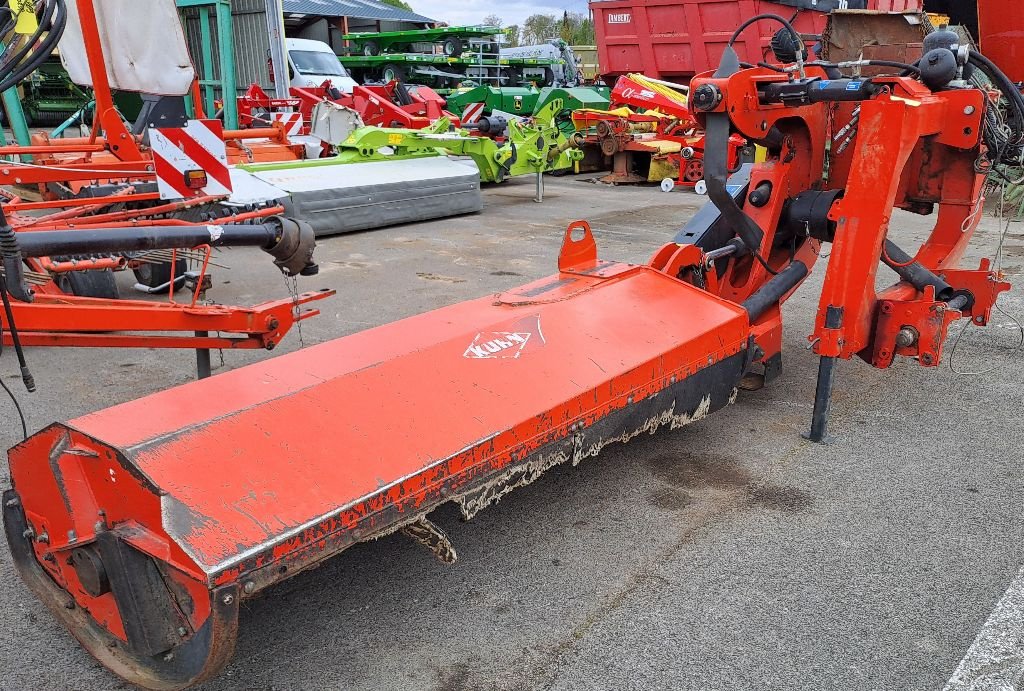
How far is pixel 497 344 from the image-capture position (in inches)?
109

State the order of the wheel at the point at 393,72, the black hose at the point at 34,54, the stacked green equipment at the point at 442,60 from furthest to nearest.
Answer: the wheel at the point at 393,72 < the stacked green equipment at the point at 442,60 < the black hose at the point at 34,54

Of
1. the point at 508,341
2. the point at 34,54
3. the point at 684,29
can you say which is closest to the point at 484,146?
the point at 684,29

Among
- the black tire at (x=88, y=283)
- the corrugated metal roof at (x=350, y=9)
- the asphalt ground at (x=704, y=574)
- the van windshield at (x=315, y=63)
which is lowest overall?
the asphalt ground at (x=704, y=574)

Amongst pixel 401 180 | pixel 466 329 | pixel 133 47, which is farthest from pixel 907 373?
pixel 401 180

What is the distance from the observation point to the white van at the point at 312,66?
15.5 metres

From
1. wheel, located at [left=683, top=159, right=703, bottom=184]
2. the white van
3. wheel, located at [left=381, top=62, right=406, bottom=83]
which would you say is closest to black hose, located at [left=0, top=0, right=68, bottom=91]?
wheel, located at [left=683, top=159, right=703, bottom=184]

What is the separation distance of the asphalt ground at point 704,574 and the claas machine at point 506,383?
235mm

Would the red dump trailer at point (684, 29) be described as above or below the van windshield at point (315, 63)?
above

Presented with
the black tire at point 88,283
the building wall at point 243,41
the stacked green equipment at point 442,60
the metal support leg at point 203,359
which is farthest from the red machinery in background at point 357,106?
the stacked green equipment at point 442,60

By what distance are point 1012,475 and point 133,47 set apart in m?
5.18

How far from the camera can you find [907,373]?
4387mm

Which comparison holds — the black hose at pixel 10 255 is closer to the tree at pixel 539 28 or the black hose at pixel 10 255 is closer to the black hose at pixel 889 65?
the black hose at pixel 889 65

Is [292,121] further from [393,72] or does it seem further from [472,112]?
[393,72]

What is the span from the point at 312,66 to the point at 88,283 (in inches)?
459
